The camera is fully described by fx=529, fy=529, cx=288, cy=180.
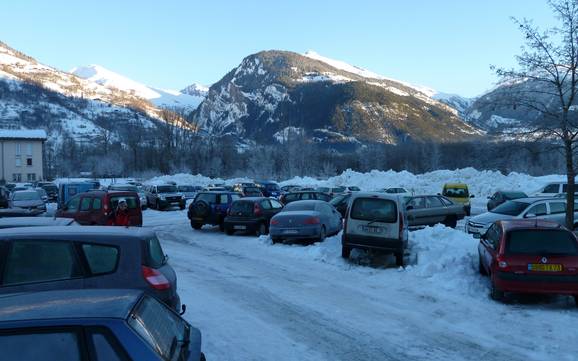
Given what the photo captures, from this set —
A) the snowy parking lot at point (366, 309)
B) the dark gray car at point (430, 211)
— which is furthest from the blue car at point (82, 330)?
the dark gray car at point (430, 211)

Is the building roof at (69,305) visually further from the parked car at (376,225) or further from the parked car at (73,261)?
the parked car at (376,225)

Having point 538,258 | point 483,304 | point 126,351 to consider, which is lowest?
point 483,304

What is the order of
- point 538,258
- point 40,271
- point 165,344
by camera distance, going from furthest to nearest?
1. point 538,258
2. point 40,271
3. point 165,344

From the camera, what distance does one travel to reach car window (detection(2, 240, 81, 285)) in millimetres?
5680

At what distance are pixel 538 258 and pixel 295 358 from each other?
5.30 m

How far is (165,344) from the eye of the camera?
346cm

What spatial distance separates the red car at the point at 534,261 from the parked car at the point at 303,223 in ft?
23.3

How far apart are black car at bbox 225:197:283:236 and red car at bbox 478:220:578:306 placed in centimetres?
1067

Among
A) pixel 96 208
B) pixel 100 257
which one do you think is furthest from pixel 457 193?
pixel 100 257

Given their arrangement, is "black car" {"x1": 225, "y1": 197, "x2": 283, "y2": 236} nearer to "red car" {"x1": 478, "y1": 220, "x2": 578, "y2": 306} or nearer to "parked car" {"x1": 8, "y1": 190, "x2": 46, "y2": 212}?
"red car" {"x1": 478, "y1": 220, "x2": 578, "y2": 306}

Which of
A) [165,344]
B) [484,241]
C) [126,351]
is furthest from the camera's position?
[484,241]

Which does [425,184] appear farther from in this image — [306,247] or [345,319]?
[345,319]

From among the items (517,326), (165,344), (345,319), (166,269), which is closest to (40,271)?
(166,269)

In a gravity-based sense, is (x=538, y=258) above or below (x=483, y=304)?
above
